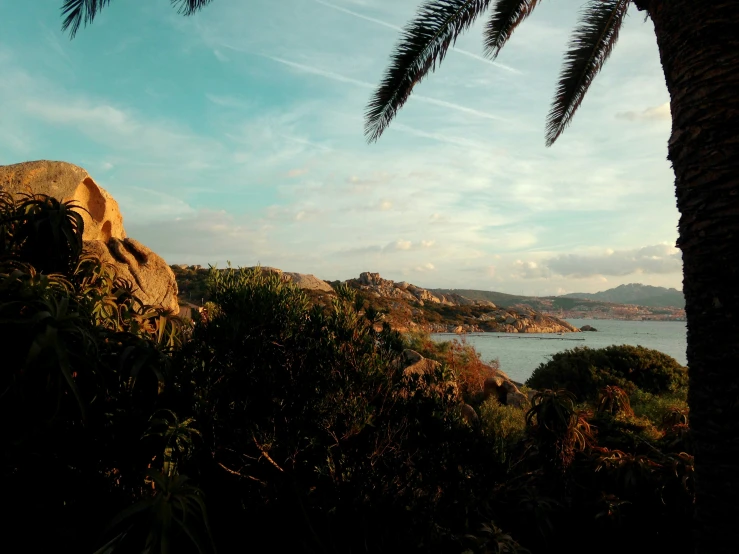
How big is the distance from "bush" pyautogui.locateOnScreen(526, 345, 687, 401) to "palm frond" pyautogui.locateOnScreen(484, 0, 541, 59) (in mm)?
7464

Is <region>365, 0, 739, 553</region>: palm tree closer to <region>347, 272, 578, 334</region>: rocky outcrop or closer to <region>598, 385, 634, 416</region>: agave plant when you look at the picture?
<region>598, 385, 634, 416</region>: agave plant

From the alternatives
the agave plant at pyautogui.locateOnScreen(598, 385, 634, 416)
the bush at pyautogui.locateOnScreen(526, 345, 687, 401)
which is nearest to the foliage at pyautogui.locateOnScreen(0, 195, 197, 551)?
the agave plant at pyautogui.locateOnScreen(598, 385, 634, 416)

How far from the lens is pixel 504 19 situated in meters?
6.95

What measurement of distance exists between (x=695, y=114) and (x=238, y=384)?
3801 millimetres

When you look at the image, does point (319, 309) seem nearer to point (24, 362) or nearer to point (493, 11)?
point (24, 362)

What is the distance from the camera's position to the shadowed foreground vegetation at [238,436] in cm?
284

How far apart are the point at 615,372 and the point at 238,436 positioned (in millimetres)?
10477

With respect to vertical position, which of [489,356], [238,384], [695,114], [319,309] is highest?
[695,114]

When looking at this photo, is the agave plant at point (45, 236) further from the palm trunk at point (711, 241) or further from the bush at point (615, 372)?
the bush at point (615, 372)

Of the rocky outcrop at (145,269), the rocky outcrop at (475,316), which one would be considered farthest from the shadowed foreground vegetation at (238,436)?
the rocky outcrop at (475,316)

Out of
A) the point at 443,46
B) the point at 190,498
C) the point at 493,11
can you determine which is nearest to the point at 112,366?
the point at 190,498

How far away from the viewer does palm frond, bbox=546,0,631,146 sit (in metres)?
7.12

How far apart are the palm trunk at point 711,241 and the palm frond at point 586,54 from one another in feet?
12.5

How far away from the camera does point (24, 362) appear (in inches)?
106
